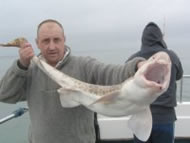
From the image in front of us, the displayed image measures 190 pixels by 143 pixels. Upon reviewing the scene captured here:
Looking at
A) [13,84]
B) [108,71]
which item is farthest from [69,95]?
[13,84]

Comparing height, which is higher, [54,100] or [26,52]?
[26,52]

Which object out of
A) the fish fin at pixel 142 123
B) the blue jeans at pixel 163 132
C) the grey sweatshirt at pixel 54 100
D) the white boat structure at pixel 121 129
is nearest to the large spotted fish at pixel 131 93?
the fish fin at pixel 142 123

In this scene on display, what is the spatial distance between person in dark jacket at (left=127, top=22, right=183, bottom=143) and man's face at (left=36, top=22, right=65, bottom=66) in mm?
1699

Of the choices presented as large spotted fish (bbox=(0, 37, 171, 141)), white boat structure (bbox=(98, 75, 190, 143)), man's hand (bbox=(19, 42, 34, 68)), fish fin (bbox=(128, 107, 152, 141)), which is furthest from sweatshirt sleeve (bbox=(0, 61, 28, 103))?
white boat structure (bbox=(98, 75, 190, 143))

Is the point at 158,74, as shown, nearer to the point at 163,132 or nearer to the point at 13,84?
the point at 13,84

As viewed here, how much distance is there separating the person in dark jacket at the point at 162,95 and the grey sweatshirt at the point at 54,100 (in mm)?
1609

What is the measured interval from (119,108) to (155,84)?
43 cm

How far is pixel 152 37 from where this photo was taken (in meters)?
4.52

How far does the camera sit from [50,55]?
297 cm

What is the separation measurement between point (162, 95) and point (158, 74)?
2.67 m

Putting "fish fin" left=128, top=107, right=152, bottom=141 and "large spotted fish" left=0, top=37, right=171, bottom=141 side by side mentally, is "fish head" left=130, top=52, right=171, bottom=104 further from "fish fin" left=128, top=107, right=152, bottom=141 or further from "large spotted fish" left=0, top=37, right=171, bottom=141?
"fish fin" left=128, top=107, right=152, bottom=141

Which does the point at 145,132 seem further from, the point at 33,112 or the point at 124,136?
the point at 124,136

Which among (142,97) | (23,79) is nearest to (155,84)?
(142,97)

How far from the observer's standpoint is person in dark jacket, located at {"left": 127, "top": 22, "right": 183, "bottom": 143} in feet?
14.8
